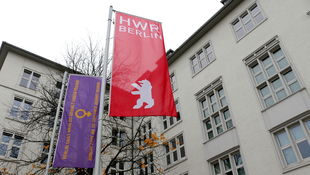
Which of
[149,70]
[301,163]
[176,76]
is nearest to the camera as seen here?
[149,70]

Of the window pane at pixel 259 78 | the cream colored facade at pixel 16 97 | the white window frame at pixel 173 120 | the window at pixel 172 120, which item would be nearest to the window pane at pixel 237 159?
the window pane at pixel 259 78

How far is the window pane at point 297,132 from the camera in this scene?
1352 centimetres

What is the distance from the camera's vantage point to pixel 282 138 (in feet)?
47.0

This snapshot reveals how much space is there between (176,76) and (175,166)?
7.60 meters

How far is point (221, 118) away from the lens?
17.9m

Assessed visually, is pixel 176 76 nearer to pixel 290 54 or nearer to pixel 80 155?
pixel 290 54

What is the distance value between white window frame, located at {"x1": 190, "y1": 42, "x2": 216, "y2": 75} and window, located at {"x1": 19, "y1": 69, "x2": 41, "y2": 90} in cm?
1295

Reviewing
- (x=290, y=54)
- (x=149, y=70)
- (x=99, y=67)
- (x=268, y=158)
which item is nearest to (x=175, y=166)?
(x=268, y=158)

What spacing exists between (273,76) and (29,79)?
1902 cm

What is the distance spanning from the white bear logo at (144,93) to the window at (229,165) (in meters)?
9.37

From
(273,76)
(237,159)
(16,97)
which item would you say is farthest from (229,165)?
(16,97)

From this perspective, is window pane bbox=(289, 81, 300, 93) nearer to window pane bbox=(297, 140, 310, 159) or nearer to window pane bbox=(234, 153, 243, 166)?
window pane bbox=(297, 140, 310, 159)

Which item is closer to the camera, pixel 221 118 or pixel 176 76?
pixel 221 118

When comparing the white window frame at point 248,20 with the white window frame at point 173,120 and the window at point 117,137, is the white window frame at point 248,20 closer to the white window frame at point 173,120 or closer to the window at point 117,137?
the white window frame at point 173,120
